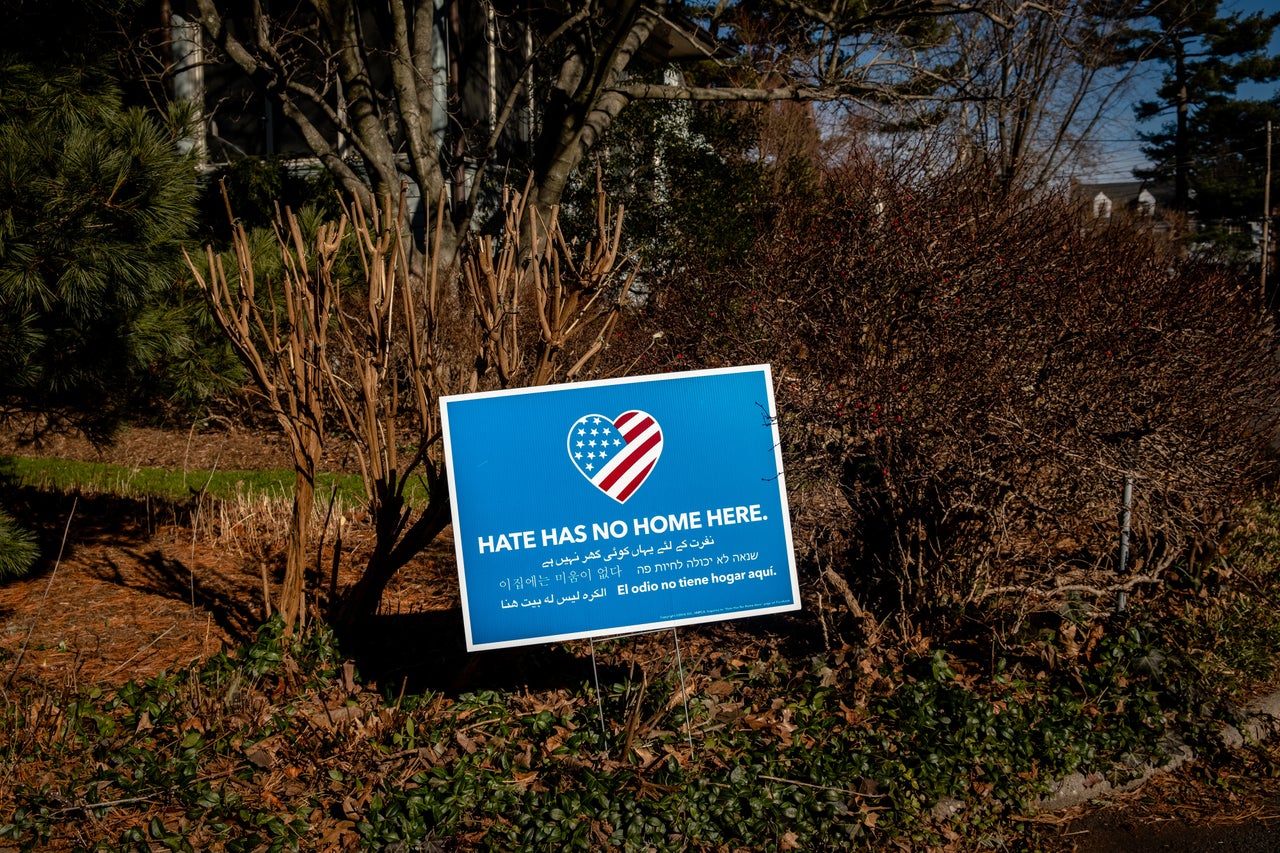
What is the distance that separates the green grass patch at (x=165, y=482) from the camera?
25.5ft

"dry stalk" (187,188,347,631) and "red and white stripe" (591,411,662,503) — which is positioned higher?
"dry stalk" (187,188,347,631)

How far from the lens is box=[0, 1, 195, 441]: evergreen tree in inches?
171

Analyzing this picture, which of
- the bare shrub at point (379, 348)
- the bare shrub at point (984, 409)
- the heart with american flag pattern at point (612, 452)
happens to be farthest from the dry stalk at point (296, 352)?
the bare shrub at point (984, 409)

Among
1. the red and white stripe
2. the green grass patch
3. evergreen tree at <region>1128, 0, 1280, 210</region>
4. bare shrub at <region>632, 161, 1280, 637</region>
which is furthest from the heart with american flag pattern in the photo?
evergreen tree at <region>1128, 0, 1280, 210</region>

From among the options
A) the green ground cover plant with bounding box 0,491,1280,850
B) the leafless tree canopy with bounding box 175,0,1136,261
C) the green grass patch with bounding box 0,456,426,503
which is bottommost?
the green ground cover plant with bounding box 0,491,1280,850

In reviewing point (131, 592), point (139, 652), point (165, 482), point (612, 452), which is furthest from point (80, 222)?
point (165, 482)

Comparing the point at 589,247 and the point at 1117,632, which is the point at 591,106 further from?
the point at 1117,632

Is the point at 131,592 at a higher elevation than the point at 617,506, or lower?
lower

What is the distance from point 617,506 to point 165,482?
19.6 feet

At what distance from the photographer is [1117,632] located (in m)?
4.99

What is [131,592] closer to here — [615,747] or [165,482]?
[615,747]

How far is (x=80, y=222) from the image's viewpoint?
4.43m

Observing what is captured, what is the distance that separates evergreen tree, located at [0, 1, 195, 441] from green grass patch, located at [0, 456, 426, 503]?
223 cm

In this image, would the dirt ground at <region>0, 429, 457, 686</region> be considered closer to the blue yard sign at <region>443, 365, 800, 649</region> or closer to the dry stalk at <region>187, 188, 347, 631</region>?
the dry stalk at <region>187, 188, 347, 631</region>
